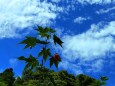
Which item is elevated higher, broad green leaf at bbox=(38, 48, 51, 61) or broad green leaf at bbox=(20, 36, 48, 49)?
broad green leaf at bbox=(20, 36, 48, 49)

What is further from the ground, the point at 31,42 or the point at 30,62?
the point at 31,42

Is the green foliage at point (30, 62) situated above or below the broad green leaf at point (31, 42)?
below

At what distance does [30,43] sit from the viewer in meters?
9.45

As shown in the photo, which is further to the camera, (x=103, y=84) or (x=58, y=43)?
(x=103, y=84)

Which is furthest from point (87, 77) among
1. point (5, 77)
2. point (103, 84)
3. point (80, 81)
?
point (5, 77)

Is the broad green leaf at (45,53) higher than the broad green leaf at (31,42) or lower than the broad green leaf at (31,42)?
lower

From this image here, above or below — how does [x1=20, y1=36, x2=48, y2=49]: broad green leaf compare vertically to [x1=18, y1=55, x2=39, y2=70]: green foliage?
above

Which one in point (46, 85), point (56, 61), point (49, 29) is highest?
point (49, 29)

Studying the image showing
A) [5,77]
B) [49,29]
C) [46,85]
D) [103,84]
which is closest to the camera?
[46,85]

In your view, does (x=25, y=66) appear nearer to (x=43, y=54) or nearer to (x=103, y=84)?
(x=43, y=54)

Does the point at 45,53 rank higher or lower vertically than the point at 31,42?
lower

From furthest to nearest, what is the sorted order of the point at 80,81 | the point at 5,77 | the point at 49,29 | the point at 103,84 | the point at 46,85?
1. the point at 80,81
2. the point at 103,84
3. the point at 5,77
4. the point at 49,29
5. the point at 46,85

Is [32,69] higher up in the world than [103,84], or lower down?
lower down

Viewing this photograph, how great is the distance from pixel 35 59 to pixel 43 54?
0.94 ft
